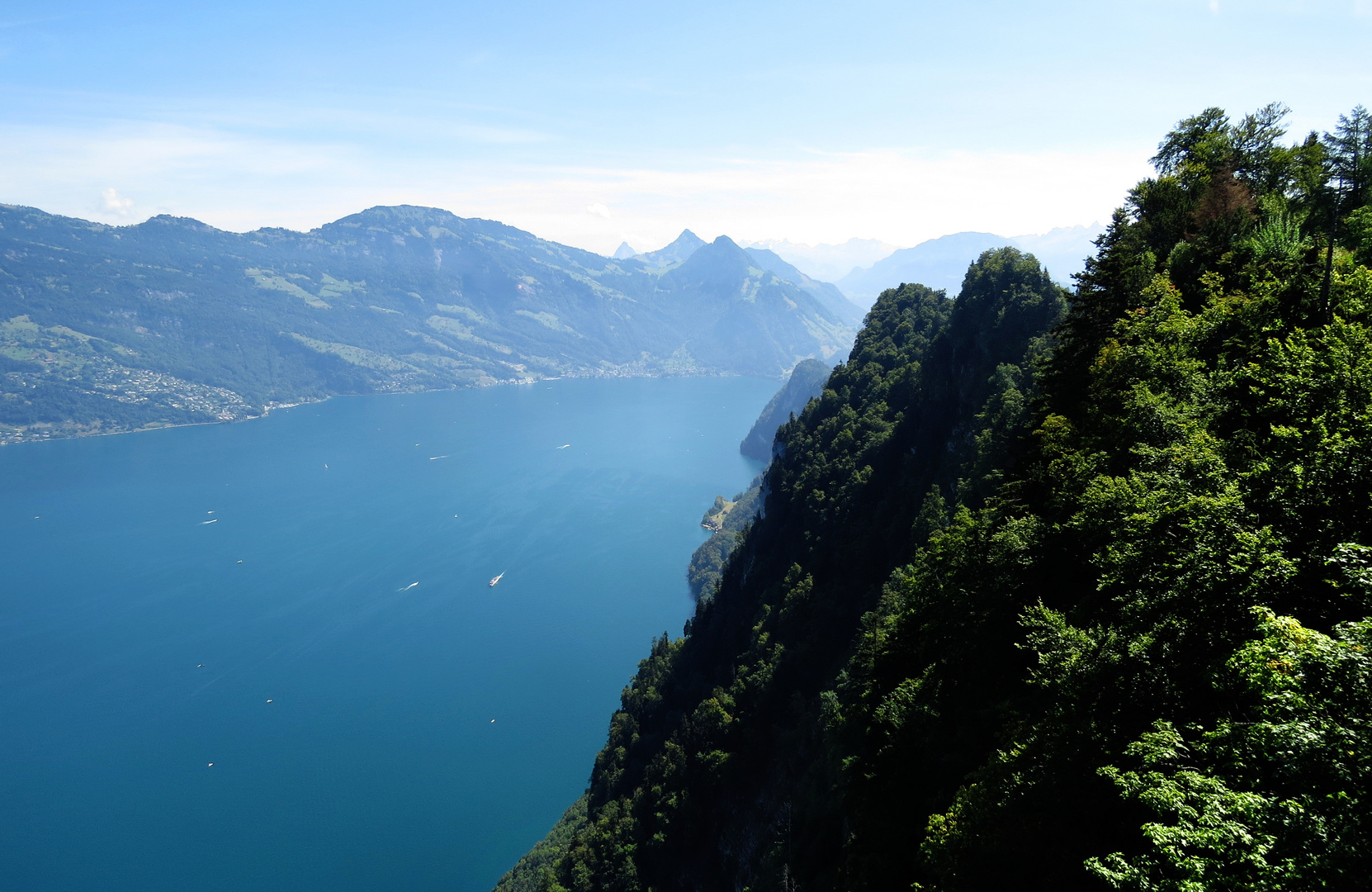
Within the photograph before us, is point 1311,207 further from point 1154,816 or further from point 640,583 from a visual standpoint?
point 640,583

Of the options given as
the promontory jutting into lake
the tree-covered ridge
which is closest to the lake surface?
the promontory jutting into lake

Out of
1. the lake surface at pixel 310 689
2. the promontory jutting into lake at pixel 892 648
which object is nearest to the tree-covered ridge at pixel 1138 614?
the promontory jutting into lake at pixel 892 648

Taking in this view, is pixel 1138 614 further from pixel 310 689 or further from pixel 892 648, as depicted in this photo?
pixel 310 689

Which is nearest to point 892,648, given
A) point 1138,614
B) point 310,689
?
point 1138,614

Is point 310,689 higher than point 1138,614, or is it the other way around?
point 1138,614

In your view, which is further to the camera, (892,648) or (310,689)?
(310,689)
